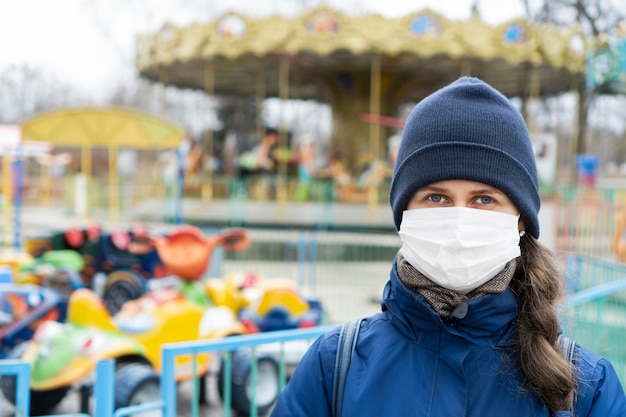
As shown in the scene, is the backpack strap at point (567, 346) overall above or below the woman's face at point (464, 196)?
below

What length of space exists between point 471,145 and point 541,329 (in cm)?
41

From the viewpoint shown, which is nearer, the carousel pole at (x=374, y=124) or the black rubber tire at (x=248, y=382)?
the black rubber tire at (x=248, y=382)

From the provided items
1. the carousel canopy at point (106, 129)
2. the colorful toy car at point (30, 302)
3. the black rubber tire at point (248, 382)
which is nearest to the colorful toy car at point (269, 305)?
the black rubber tire at point (248, 382)

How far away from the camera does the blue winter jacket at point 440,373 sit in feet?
4.34

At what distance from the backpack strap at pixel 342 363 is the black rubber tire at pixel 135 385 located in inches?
131

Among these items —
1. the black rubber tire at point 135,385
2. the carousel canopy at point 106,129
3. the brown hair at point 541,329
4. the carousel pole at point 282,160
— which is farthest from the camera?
the carousel pole at point 282,160

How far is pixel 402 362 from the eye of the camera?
1.38 m

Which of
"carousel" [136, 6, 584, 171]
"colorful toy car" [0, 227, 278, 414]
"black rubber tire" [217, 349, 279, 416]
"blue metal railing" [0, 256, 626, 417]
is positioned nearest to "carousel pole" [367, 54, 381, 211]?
"carousel" [136, 6, 584, 171]

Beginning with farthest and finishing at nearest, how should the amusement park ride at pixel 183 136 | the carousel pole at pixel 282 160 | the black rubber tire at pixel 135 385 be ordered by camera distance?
the carousel pole at pixel 282 160
the amusement park ride at pixel 183 136
the black rubber tire at pixel 135 385

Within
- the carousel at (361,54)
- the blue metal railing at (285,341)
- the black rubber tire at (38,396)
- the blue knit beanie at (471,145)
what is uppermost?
the carousel at (361,54)

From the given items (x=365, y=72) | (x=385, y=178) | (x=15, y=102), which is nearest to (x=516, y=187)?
(x=385, y=178)

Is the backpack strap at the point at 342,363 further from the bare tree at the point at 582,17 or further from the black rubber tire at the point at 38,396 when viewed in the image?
the bare tree at the point at 582,17

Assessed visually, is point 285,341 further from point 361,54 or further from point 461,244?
point 361,54

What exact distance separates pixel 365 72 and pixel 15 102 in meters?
35.8
